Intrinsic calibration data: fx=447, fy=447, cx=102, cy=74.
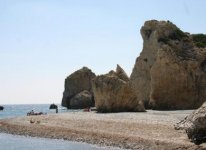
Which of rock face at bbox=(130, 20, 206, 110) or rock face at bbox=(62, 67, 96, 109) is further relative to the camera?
rock face at bbox=(62, 67, 96, 109)

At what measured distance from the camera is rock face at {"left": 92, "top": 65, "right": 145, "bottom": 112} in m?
56.4

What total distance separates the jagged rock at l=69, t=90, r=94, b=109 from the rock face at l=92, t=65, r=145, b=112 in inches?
1987

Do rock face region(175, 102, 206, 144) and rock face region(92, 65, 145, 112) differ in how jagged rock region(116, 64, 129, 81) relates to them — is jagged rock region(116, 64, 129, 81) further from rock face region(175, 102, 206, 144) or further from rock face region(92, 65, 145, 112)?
rock face region(175, 102, 206, 144)

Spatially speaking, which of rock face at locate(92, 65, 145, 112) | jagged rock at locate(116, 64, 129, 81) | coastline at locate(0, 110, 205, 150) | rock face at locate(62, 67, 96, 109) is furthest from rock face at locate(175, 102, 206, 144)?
rock face at locate(62, 67, 96, 109)

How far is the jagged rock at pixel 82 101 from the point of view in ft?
359

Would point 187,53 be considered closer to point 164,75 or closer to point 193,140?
point 164,75

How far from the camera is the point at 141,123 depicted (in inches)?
1473

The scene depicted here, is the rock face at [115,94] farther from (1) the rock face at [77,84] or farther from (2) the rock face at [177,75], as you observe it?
(1) the rock face at [77,84]

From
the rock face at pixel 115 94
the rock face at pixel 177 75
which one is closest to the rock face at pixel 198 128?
the rock face at pixel 115 94

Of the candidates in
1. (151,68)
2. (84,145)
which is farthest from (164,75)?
(84,145)

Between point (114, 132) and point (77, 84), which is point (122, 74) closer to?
point (114, 132)

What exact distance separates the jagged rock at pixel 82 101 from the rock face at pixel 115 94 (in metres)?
50.5

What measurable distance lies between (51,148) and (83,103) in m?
78.9

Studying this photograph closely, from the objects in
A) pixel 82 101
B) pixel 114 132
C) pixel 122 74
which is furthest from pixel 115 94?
pixel 82 101
